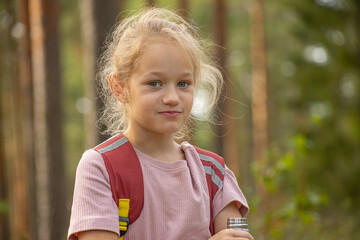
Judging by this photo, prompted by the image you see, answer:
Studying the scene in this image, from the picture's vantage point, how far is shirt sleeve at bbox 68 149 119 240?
198cm

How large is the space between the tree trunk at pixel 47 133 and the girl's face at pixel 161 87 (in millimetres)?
5965

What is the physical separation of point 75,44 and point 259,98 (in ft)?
34.3

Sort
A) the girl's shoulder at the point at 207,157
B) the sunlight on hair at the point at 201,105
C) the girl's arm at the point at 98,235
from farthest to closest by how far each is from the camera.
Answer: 1. the sunlight on hair at the point at 201,105
2. the girl's shoulder at the point at 207,157
3. the girl's arm at the point at 98,235

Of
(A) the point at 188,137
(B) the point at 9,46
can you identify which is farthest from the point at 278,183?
(B) the point at 9,46

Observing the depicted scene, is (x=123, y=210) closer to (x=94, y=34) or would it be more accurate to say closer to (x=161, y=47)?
(x=161, y=47)

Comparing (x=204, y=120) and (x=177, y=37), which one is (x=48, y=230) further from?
(x=177, y=37)

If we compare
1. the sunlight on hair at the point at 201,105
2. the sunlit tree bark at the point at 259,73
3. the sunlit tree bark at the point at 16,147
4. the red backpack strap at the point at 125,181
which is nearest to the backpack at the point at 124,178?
the red backpack strap at the point at 125,181

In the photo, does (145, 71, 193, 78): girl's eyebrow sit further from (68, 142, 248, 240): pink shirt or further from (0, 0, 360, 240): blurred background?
(0, 0, 360, 240): blurred background

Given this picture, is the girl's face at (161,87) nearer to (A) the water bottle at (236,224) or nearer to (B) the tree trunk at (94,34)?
(A) the water bottle at (236,224)

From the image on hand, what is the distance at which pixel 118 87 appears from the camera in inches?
89.7

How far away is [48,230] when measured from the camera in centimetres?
786

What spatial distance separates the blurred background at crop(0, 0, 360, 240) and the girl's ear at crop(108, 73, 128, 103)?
1.85 ft

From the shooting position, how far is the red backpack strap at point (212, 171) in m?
2.30

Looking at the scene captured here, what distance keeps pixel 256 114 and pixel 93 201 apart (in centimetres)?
1621
